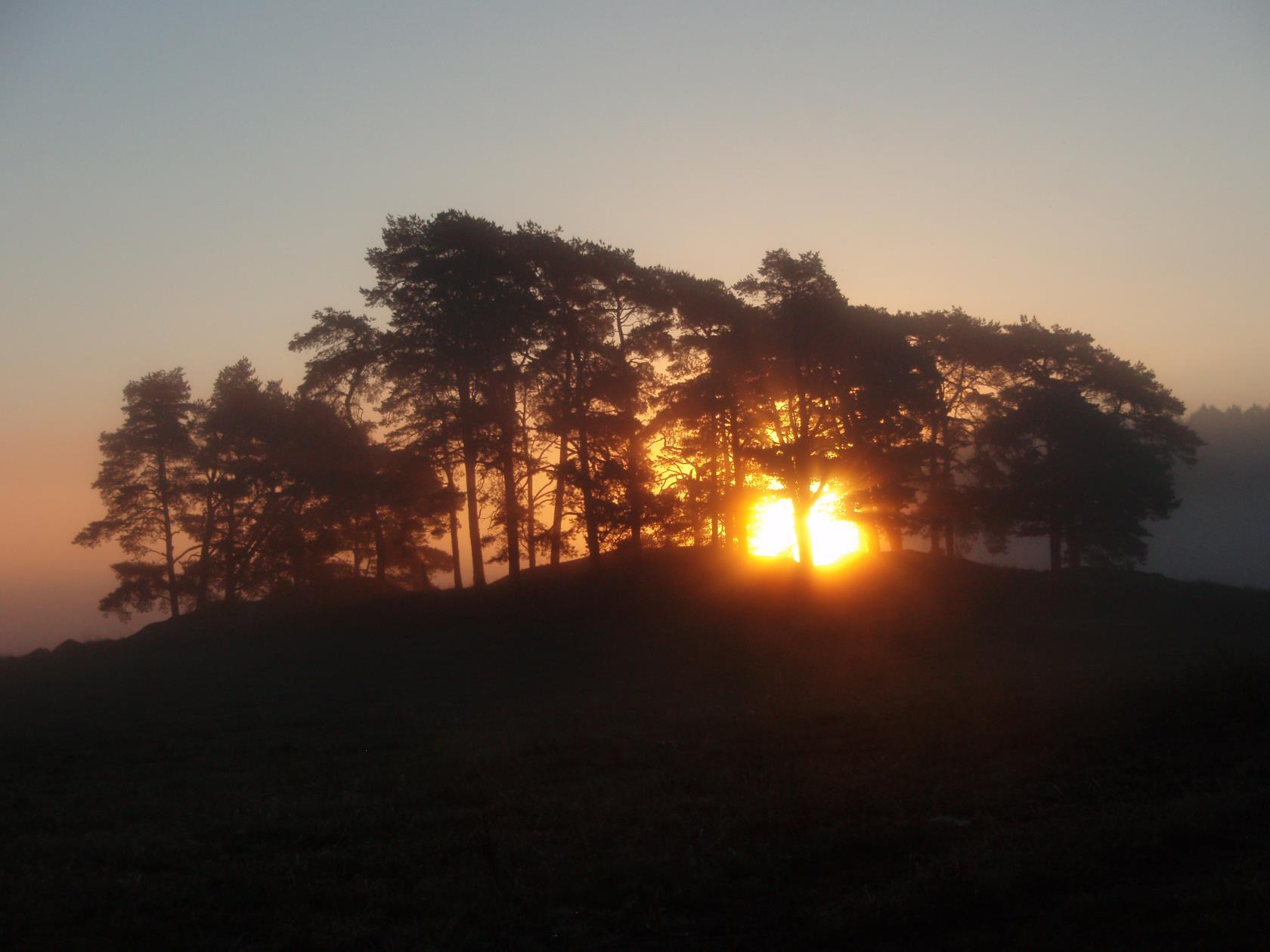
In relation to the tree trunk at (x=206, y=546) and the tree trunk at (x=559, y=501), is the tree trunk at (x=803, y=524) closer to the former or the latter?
the tree trunk at (x=559, y=501)

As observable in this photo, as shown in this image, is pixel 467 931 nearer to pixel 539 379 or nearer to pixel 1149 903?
pixel 1149 903

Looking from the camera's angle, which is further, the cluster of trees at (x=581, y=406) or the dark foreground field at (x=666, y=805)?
the cluster of trees at (x=581, y=406)

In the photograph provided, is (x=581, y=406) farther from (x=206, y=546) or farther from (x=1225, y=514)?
(x=1225, y=514)

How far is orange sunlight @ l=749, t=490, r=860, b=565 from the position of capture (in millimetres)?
39594

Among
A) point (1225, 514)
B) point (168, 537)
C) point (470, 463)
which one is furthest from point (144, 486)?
point (1225, 514)

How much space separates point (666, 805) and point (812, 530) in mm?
30395

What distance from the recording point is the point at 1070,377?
168ft

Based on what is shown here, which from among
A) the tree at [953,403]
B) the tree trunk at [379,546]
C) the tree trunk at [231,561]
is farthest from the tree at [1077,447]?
the tree trunk at [231,561]

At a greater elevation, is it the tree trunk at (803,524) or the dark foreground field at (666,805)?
the tree trunk at (803,524)

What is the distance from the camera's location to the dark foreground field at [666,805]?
7.60 m

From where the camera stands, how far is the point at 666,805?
37.1 feet

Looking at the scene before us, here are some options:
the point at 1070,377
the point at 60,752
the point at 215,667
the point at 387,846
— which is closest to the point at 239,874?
the point at 387,846

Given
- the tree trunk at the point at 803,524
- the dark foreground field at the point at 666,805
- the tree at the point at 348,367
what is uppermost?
the tree at the point at 348,367

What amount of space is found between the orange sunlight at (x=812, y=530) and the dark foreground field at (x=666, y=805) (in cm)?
1109
